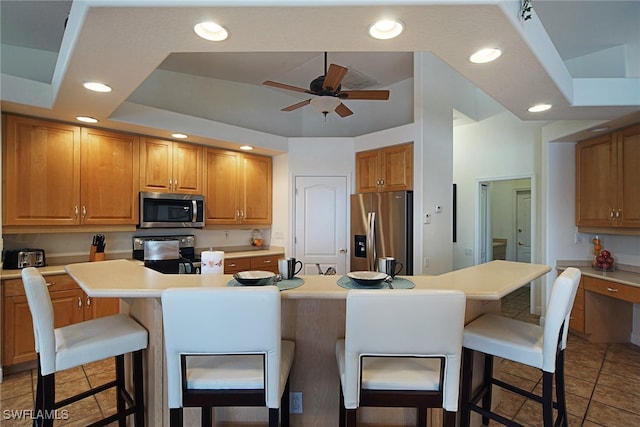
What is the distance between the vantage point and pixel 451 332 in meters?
1.23

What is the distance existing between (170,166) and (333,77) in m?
2.26

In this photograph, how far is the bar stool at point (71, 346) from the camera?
1.45 metres

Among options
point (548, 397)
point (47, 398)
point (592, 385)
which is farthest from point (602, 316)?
point (47, 398)

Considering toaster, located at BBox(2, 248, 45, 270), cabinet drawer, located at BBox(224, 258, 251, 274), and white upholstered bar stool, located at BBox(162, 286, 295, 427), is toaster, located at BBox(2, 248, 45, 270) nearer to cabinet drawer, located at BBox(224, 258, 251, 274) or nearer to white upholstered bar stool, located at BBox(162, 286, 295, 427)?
cabinet drawer, located at BBox(224, 258, 251, 274)

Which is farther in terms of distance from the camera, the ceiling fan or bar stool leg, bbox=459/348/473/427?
the ceiling fan

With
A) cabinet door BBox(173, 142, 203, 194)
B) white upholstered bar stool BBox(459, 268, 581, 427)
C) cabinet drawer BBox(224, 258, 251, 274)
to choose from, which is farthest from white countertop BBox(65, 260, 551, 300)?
cabinet door BBox(173, 142, 203, 194)

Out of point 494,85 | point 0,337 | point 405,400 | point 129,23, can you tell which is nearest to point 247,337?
point 405,400

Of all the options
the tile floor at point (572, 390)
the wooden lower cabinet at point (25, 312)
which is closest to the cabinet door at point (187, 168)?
the wooden lower cabinet at point (25, 312)

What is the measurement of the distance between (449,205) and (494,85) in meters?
2.05

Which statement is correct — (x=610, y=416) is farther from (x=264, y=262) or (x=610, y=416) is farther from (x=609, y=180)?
(x=264, y=262)

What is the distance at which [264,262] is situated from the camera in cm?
426

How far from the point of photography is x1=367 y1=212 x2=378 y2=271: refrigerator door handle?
151 inches

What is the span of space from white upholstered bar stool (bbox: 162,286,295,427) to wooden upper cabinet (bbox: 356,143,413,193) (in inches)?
111

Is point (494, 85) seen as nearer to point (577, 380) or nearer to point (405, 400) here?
point (405, 400)
